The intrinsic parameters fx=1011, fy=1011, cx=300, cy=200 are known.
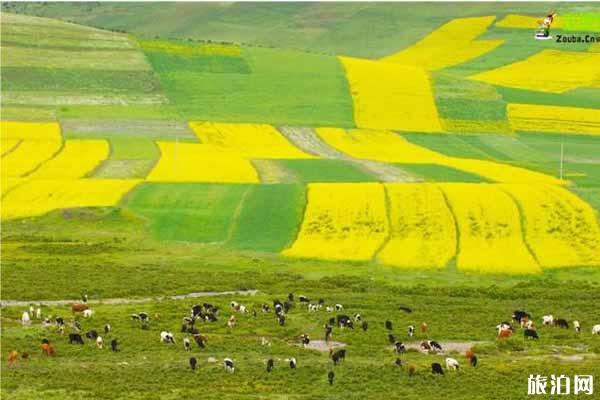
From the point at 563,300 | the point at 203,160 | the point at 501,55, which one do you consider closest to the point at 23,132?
the point at 203,160

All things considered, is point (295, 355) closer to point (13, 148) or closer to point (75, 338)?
point (75, 338)

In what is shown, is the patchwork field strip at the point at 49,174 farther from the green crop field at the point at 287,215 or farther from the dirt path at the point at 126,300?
the dirt path at the point at 126,300

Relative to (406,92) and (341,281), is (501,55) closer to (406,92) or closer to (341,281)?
(406,92)

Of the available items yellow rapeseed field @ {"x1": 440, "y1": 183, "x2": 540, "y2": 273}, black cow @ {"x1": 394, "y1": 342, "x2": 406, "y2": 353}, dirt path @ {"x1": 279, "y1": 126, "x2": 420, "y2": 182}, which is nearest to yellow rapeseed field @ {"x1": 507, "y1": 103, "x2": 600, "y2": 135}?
dirt path @ {"x1": 279, "y1": 126, "x2": 420, "y2": 182}

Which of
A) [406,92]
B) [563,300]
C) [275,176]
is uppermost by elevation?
[406,92]

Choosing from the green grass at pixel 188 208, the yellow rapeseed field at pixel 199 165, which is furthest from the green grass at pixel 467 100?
the green grass at pixel 188 208

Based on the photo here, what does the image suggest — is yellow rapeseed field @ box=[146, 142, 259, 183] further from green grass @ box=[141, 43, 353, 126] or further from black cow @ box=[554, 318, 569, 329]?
black cow @ box=[554, 318, 569, 329]
